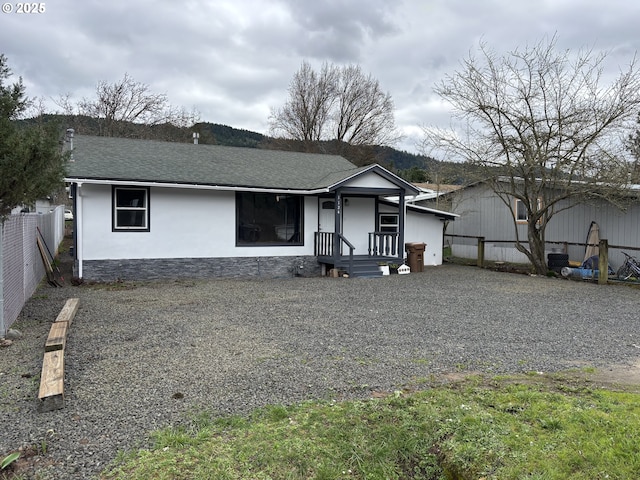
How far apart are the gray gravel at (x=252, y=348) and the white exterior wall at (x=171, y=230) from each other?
1.48 meters

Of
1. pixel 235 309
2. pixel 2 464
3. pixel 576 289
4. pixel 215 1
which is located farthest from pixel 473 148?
pixel 2 464

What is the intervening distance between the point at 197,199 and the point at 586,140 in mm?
11203

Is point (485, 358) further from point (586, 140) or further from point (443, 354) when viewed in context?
point (586, 140)

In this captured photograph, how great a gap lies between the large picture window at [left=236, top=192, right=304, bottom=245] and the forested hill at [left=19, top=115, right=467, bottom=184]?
209 inches

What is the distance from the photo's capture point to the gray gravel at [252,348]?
3.61 meters

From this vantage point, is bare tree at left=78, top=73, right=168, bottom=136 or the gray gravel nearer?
the gray gravel

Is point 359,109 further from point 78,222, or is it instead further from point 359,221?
point 78,222

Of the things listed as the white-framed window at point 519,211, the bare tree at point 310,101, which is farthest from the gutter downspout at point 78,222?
the bare tree at point 310,101

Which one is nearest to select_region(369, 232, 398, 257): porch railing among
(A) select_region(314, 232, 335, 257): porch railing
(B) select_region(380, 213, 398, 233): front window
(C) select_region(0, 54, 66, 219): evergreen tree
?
(B) select_region(380, 213, 398, 233): front window

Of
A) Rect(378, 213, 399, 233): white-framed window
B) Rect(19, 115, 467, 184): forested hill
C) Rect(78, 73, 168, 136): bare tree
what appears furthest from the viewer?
Rect(78, 73, 168, 136): bare tree

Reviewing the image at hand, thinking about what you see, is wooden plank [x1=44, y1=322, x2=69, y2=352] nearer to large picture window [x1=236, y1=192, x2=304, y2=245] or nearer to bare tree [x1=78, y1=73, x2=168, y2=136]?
large picture window [x1=236, y1=192, x2=304, y2=245]

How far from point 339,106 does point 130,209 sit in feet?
98.4

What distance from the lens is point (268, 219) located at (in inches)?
538

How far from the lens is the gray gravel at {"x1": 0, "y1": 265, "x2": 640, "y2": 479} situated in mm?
3611
